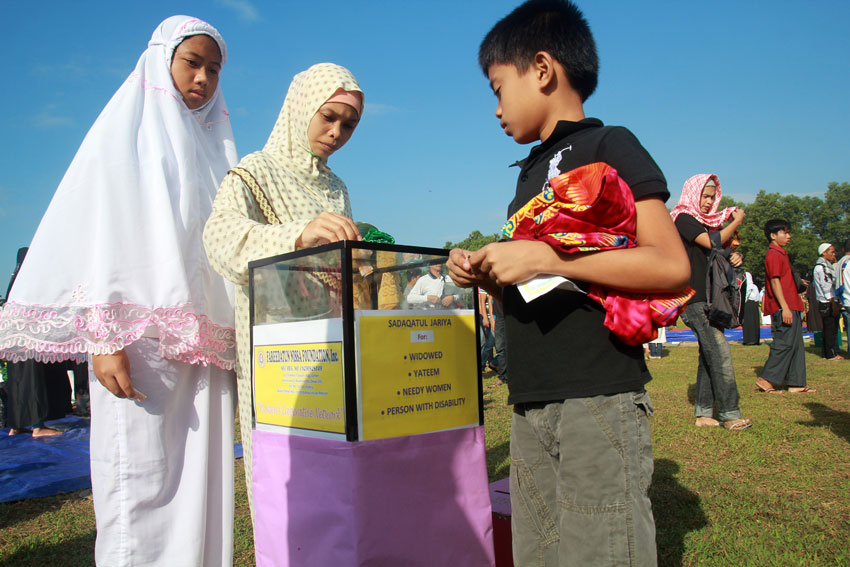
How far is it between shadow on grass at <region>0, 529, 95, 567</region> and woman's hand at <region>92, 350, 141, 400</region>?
Answer: 1711 millimetres

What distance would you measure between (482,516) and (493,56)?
129cm

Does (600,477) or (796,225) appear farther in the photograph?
(796,225)

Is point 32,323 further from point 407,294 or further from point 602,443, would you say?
point 602,443

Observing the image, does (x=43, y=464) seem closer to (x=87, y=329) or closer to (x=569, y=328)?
(x=87, y=329)

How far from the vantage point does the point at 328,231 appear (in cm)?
151

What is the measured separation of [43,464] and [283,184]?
460 centimetres

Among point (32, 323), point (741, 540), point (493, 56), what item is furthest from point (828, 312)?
point (32, 323)

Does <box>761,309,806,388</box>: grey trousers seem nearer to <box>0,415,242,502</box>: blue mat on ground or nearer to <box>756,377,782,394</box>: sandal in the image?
<box>756,377,782,394</box>: sandal

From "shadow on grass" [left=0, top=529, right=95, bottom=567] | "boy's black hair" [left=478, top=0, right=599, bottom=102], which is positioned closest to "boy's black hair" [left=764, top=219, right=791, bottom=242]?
"boy's black hair" [left=478, top=0, right=599, bottom=102]

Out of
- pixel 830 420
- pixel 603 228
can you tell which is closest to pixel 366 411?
pixel 603 228

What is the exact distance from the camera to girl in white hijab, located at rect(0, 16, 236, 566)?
1907 millimetres

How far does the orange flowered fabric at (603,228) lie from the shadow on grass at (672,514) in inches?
67.6

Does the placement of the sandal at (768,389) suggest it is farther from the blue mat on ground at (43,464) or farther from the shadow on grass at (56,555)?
the shadow on grass at (56,555)

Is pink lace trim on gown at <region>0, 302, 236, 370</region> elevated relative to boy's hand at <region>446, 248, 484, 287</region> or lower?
lower
